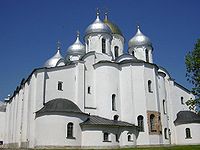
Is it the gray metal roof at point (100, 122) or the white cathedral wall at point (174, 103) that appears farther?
the white cathedral wall at point (174, 103)

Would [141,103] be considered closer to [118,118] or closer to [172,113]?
[118,118]

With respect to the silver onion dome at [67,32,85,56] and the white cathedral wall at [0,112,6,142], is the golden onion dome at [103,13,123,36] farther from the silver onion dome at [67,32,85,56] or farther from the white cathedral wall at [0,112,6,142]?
the white cathedral wall at [0,112,6,142]

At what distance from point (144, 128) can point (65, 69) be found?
11067 millimetres

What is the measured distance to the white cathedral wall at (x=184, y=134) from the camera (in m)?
34.2

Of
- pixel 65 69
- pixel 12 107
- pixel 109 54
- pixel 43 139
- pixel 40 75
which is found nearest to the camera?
pixel 43 139

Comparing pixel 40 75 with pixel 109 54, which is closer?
pixel 40 75

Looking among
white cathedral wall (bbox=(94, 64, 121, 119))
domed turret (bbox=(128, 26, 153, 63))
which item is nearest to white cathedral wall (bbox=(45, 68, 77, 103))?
white cathedral wall (bbox=(94, 64, 121, 119))

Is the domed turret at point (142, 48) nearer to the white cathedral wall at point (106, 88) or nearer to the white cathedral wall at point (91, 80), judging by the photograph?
the white cathedral wall at point (91, 80)

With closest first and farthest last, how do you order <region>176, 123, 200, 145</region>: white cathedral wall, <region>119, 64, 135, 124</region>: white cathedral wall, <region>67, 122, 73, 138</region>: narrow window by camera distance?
1. <region>67, 122, 73, 138</region>: narrow window
2. <region>119, 64, 135, 124</region>: white cathedral wall
3. <region>176, 123, 200, 145</region>: white cathedral wall

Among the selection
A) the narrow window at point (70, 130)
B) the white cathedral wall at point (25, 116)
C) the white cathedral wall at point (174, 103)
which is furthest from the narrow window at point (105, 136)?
the white cathedral wall at point (174, 103)

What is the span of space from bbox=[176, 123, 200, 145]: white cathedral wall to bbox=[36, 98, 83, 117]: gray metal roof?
15.8m

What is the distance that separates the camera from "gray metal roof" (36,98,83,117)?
25125 millimetres

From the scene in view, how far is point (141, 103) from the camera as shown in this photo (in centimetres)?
2991

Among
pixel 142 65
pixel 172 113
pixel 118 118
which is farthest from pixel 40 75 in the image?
pixel 172 113
